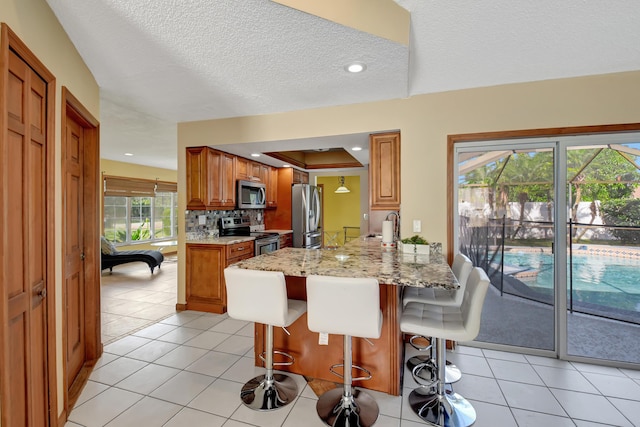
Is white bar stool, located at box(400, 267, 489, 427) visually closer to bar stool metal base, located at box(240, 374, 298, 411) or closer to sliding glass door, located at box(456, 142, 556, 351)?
bar stool metal base, located at box(240, 374, 298, 411)

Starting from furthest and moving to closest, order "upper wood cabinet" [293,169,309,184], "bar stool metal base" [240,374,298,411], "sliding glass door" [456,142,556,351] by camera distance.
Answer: "upper wood cabinet" [293,169,309,184]
"sliding glass door" [456,142,556,351]
"bar stool metal base" [240,374,298,411]

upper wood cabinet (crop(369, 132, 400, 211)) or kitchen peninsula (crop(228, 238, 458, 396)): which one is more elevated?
upper wood cabinet (crop(369, 132, 400, 211))

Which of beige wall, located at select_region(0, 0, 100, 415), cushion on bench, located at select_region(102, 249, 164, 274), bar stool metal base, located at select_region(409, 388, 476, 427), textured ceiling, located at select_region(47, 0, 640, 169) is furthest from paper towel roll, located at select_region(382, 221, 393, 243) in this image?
cushion on bench, located at select_region(102, 249, 164, 274)

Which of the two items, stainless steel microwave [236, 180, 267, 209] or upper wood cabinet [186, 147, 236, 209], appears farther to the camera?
stainless steel microwave [236, 180, 267, 209]

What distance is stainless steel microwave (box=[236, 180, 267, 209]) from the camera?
445cm

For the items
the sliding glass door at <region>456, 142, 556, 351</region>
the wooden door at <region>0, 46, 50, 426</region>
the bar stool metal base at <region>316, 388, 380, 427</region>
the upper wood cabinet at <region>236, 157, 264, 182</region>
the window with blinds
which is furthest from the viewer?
the window with blinds

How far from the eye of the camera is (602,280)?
268 cm

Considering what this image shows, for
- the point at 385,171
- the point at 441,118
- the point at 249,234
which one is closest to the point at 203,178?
the point at 249,234

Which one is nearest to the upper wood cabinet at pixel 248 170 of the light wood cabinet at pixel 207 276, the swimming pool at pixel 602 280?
the light wood cabinet at pixel 207 276

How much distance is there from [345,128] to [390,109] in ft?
1.62

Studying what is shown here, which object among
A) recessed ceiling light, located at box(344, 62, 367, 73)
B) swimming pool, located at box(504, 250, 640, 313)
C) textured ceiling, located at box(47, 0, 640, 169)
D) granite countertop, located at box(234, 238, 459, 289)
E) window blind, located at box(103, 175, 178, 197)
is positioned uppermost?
textured ceiling, located at box(47, 0, 640, 169)

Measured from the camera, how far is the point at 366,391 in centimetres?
213

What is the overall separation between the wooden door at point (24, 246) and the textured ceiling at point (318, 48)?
2.12ft

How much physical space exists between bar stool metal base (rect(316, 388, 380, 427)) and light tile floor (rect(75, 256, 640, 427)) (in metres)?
0.05
